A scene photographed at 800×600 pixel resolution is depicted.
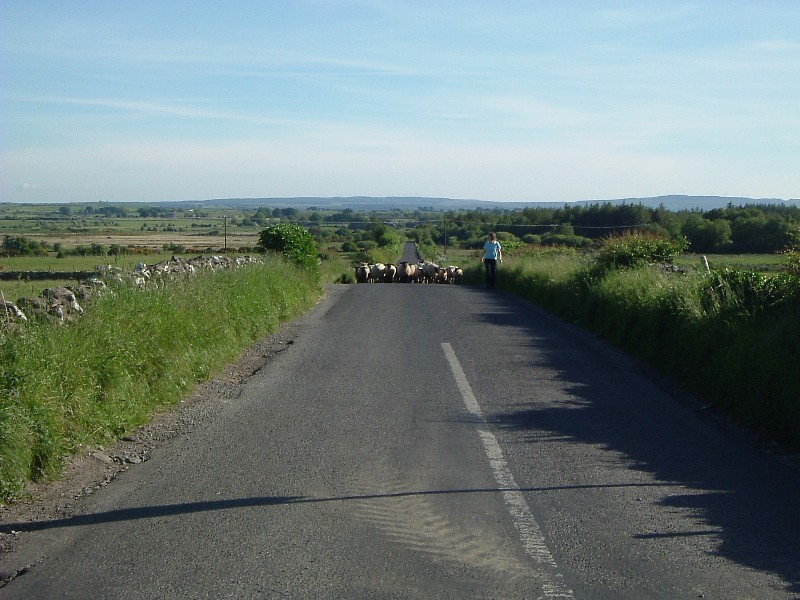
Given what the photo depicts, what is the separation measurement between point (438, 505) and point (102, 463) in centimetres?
319

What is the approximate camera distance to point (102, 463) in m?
7.41

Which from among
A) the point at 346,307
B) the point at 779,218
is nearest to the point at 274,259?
the point at 346,307

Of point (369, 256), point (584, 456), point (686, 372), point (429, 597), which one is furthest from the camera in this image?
point (369, 256)

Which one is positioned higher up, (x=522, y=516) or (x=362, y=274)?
(x=522, y=516)

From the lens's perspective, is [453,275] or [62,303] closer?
[62,303]

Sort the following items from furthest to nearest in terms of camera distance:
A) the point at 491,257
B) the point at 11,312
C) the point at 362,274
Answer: the point at 362,274 → the point at 491,257 → the point at 11,312

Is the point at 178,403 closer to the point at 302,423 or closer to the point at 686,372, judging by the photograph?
the point at 302,423

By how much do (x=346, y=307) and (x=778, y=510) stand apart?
16.2 meters

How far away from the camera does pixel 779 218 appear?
43.4 m

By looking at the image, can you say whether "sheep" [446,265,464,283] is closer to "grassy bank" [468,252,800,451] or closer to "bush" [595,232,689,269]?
"bush" [595,232,689,269]

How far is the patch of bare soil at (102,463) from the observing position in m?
6.04

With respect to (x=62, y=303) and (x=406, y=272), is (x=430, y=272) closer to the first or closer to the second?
(x=406, y=272)

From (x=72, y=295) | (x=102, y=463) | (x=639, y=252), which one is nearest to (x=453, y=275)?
(x=639, y=252)

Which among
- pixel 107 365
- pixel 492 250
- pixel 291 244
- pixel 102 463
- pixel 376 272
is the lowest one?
pixel 376 272
